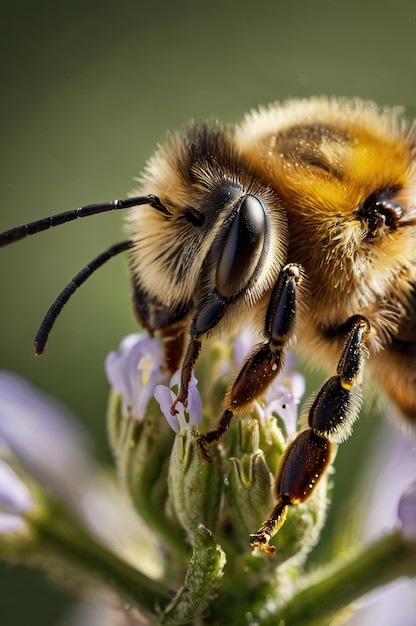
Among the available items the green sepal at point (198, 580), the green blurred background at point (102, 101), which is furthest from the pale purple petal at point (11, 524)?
the green blurred background at point (102, 101)

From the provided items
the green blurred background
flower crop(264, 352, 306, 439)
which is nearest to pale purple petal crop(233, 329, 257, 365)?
flower crop(264, 352, 306, 439)

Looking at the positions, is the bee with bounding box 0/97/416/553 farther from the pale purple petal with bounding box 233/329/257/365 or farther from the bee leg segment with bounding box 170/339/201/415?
the pale purple petal with bounding box 233/329/257/365

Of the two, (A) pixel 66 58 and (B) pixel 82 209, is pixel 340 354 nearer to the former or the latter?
(B) pixel 82 209

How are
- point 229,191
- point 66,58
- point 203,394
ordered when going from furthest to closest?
point 66,58
point 203,394
point 229,191

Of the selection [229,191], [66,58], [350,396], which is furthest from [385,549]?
[66,58]

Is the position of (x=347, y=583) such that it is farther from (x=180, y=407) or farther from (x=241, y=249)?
(x=241, y=249)

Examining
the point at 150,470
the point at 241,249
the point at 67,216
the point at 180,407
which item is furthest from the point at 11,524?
the point at 241,249
